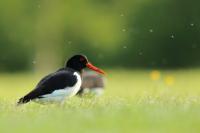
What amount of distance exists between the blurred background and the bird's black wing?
114 ft

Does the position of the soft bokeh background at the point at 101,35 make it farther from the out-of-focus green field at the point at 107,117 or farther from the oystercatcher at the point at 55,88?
the out-of-focus green field at the point at 107,117

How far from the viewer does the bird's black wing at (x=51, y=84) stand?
1708cm

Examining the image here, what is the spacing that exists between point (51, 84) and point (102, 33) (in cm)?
3628

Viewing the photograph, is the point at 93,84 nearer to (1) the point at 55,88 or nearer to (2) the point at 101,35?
(1) the point at 55,88

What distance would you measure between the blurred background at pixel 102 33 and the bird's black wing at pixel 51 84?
3475cm

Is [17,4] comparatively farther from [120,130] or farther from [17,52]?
[120,130]

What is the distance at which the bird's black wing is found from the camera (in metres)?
17.1

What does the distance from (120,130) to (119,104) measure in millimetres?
4007

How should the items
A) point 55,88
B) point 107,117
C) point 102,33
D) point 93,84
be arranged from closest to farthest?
point 107,117, point 55,88, point 93,84, point 102,33

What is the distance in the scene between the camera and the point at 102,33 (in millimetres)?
53531

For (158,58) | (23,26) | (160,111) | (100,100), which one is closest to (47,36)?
(23,26)

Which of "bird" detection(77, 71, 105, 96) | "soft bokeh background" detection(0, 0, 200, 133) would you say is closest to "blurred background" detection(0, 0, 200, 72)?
"soft bokeh background" detection(0, 0, 200, 133)

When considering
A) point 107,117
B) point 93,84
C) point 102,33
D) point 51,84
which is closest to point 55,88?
point 51,84

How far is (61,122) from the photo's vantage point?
46.3 feet
